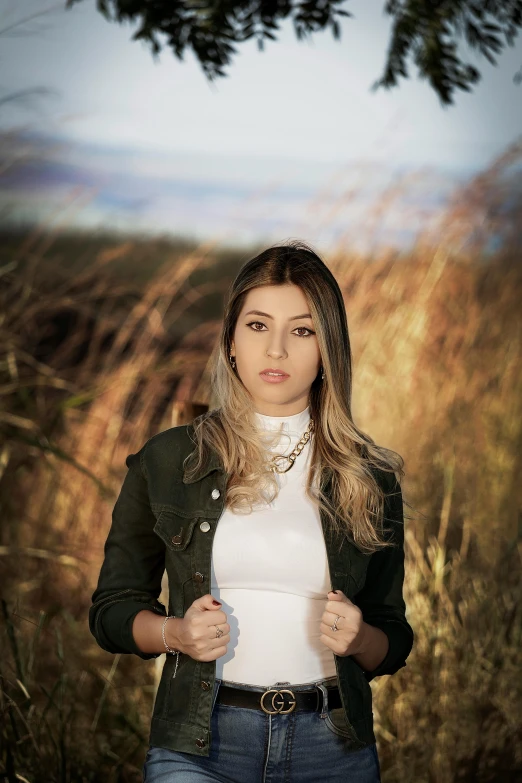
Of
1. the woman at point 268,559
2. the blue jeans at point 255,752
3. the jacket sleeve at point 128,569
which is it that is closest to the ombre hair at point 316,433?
the woman at point 268,559

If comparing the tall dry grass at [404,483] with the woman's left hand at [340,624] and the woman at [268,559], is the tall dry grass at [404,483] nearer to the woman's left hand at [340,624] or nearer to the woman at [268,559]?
the woman at [268,559]

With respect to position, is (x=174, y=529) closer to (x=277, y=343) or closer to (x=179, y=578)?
(x=179, y=578)

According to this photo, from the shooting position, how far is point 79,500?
13.2 feet

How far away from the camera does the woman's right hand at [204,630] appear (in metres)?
1.62

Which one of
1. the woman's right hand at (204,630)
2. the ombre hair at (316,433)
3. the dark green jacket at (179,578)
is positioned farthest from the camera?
the ombre hair at (316,433)

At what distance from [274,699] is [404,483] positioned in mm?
2275

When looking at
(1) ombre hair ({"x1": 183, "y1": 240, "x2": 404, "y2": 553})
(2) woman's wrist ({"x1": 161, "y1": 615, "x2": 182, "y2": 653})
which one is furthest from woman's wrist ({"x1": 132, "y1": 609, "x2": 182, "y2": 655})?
(1) ombre hair ({"x1": 183, "y1": 240, "x2": 404, "y2": 553})

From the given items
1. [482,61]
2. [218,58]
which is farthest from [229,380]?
[482,61]

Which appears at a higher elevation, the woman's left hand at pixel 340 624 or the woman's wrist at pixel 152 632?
the woman's left hand at pixel 340 624

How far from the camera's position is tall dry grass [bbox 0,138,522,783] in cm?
307

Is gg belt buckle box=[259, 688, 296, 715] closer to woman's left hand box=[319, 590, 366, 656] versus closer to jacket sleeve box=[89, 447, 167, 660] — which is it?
woman's left hand box=[319, 590, 366, 656]

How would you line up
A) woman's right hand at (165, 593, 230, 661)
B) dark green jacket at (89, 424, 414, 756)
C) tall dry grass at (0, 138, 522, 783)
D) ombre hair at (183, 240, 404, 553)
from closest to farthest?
woman's right hand at (165, 593, 230, 661) → dark green jacket at (89, 424, 414, 756) → ombre hair at (183, 240, 404, 553) → tall dry grass at (0, 138, 522, 783)

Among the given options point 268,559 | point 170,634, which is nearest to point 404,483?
point 268,559

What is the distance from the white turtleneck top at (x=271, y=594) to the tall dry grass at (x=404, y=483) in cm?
56
